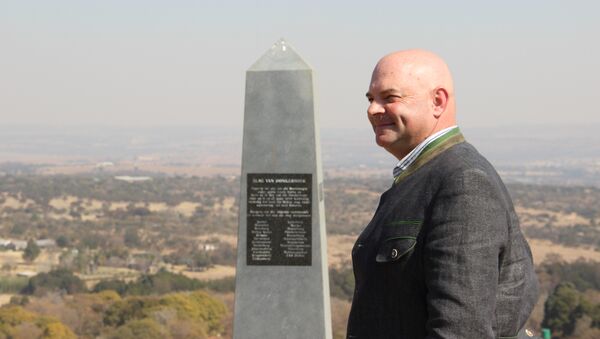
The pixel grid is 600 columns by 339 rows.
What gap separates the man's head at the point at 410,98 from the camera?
249 cm

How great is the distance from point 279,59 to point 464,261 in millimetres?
5191

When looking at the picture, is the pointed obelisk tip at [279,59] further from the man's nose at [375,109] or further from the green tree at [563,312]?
the green tree at [563,312]

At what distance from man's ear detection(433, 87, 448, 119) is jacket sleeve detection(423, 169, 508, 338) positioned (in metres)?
0.26

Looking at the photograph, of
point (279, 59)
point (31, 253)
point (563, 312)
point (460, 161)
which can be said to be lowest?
point (563, 312)

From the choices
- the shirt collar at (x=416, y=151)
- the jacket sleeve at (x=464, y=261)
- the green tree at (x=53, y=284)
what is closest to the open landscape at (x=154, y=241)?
the green tree at (x=53, y=284)

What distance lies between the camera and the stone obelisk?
725 cm

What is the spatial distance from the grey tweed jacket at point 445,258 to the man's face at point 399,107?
0.21ft

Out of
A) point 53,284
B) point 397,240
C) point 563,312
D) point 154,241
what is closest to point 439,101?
point 397,240

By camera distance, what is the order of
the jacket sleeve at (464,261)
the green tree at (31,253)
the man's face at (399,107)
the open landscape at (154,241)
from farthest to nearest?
the green tree at (31,253), the open landscape at (154,241), the man's face at (399,107), the jacket sleeve at (464,261)

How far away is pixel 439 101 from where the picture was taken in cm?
251

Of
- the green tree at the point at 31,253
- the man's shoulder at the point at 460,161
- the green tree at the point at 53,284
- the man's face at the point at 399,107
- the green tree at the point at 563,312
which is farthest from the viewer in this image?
the green tree at the point at 31,253

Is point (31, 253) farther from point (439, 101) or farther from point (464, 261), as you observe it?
point (464, 261)

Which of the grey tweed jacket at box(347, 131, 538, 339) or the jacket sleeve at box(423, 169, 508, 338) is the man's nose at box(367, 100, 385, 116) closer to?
the grey tweed jacket at box(347, 131, 538, 339)

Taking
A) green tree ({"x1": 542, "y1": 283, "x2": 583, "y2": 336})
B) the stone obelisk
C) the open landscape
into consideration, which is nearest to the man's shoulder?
the stone obelisk
